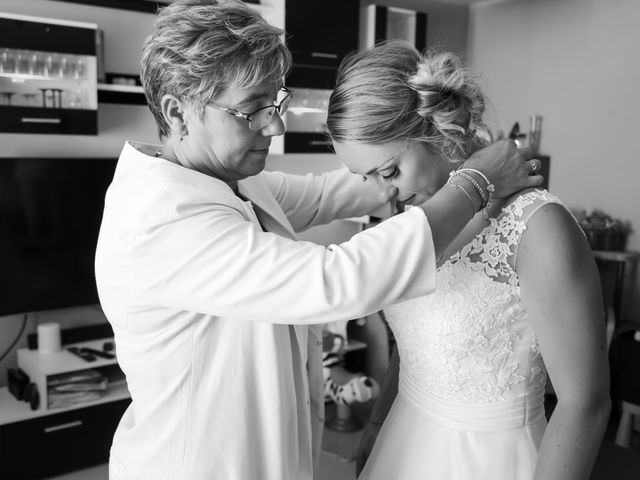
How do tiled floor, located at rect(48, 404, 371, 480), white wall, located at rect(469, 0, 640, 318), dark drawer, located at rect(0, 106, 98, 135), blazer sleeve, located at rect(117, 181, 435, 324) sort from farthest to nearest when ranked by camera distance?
1. white wall, located at rect(469, 0, 640, 318)
2. tiled floor, located at rect(48, 404, 371, 480)
3. dark drawer, located at rect(0, 106, 98, 135)
4. blazer sleeve, located at rect(117, 181, 435, 324)

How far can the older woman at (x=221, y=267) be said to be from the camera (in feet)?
3.28

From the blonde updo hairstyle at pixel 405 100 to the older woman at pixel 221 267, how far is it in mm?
125

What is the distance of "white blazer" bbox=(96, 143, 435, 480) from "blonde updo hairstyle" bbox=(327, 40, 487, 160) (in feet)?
0.83

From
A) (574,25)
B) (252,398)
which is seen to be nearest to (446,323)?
(252,398)

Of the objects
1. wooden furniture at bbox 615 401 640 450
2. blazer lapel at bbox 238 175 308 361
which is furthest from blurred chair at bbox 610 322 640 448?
blazer lapel at bbox 238 175 308 361

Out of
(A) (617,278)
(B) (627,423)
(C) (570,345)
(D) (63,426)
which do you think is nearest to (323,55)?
(A) (617,278)

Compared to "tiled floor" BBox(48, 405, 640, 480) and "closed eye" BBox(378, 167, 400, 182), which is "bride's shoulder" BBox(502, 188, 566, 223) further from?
"tiled floor" BBox(48, 405, 640, 480)

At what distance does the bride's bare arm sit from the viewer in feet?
3.72

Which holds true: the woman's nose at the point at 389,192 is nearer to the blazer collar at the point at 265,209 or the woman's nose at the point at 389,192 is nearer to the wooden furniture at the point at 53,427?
the blazer collar at the point at 265,209

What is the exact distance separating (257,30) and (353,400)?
267 cm

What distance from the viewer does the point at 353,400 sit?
3473 mm

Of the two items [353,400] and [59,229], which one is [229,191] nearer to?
[59,229]

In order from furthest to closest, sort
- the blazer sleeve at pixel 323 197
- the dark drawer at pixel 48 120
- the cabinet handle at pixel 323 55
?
1. the cabinet handle at pixel 323 55
2. the dark drawer at pixel 48 120
3. the blazer sleeve at pixel 323 197

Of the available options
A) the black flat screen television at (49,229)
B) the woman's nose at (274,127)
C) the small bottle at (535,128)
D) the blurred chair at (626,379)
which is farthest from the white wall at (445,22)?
the woman's nose at (274,127)
